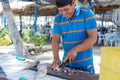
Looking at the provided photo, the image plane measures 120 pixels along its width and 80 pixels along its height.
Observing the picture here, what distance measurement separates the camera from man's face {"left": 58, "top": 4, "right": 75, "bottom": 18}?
2244 millimetres

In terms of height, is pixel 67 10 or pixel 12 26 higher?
pixel 67 10

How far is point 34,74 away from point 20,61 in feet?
1.13

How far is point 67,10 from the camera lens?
2.30 metres

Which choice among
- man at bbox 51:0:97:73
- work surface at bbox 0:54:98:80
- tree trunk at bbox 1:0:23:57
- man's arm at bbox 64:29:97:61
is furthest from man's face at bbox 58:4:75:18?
tree trunk at bbox 1:0:23:57

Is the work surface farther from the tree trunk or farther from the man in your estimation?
the tree trunk

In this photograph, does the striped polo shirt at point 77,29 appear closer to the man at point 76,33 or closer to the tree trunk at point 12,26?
the man at point 76,33

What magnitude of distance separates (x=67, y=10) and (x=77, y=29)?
0.84 ft

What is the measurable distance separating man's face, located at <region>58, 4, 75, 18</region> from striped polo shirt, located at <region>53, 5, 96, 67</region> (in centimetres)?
5

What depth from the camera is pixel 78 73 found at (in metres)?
2.26

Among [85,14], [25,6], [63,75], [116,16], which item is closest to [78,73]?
[63,75]

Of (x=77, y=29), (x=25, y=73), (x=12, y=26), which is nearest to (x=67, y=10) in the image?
(x=77, y=29)

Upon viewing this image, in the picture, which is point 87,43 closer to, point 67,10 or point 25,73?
point 67,10

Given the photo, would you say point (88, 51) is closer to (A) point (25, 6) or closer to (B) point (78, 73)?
(B) point (78, 73)

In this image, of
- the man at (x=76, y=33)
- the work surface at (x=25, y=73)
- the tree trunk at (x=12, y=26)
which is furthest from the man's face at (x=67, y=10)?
the tree trunk at (x=12, y=26)
